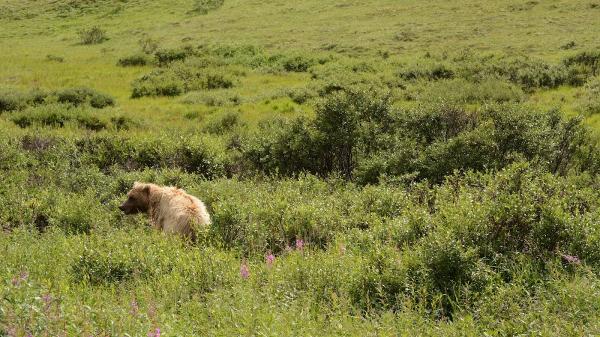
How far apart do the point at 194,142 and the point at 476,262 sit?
12.4 meters

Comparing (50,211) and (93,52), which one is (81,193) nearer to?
(50,211)

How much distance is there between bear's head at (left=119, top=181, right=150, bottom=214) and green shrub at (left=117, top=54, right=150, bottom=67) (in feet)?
98.8

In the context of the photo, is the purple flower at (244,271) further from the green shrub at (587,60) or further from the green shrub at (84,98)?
the green shrub at (587,60)

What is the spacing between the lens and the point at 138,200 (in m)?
11.1

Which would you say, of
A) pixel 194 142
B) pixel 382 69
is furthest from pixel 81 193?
pixel 382 69

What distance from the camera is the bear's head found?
1098cm

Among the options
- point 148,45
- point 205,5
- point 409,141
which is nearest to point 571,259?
point 409,141

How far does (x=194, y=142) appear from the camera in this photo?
17406mm

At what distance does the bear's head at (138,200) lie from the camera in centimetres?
1098

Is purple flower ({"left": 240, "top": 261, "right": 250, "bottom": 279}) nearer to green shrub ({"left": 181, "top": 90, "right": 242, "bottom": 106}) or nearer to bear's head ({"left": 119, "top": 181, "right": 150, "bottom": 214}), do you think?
bear's head ({"left": 119, "top": 181, "right": 150, "bottom": 214})

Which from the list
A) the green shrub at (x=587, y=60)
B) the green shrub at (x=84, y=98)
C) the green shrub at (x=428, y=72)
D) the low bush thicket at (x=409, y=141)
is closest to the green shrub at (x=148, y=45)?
the green shrub at (x=84, y=98)

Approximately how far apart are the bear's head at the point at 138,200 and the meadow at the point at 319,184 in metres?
0.29

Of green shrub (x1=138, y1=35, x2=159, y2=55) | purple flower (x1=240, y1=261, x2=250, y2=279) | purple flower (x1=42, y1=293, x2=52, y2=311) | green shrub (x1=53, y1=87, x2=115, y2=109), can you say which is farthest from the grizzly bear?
green shrub (x1=138, y1=35, x2=159, y2=55)

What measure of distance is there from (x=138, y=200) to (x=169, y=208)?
142 centimetres
